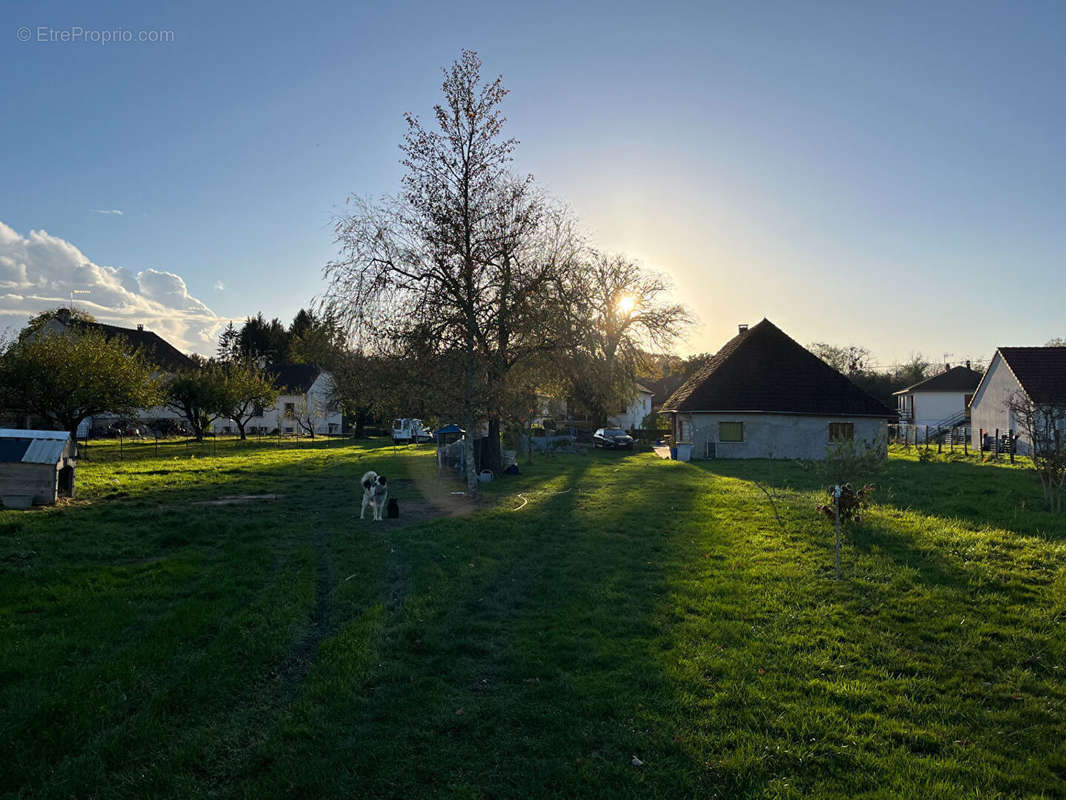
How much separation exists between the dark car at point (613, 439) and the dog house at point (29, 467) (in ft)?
106

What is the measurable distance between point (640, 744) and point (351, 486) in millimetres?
17583

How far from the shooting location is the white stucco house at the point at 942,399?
5834 cm

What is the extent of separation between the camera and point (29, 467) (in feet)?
47.4

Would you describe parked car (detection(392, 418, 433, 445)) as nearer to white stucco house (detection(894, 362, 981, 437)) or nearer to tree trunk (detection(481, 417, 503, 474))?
tree trunk (detection(481, 417, 503, 474))

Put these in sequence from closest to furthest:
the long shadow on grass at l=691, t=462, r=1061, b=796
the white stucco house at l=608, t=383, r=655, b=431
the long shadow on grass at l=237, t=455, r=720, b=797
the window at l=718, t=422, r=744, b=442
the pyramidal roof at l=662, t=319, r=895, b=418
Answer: the long shadow on grass at l=237, t=455, r=720, b=797, the long shadow on grass at l=691, t=462, r=1061, b=796, the pyramidal roof at l=662, t=319, r=895, b=418, the window at l=718, t=422, r=744, b=442, the white stucco house at l=608, t=383, r=655, b=431

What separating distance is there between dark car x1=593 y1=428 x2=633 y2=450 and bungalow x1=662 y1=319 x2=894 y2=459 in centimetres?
859

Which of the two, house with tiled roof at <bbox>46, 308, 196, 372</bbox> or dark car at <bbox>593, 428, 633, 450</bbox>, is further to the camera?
house with tiled roof at <bbox>46, 308, 196, 372</bbox>

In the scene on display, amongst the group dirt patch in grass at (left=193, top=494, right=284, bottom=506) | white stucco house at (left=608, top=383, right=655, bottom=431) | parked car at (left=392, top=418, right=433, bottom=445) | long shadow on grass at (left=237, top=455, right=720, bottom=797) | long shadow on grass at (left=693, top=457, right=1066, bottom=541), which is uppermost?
white stucco house at (left=608, top=383, right=655, bottom=431)

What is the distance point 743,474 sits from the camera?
78.9ft

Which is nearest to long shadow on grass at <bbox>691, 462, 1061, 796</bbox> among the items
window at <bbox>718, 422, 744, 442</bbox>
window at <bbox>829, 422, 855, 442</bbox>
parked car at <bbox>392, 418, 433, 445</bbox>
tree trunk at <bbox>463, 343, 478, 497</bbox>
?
tree trunk at <bbox>463, 343, 478, 497</bbox>

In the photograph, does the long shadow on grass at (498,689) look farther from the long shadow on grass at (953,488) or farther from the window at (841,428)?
the window at (841,428)

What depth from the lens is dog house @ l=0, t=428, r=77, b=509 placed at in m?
14.3

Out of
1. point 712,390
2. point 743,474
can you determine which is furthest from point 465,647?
point 712,390

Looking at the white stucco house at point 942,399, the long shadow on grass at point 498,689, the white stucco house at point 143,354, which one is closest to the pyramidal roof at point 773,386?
the long shadow on grass at point 498,689
